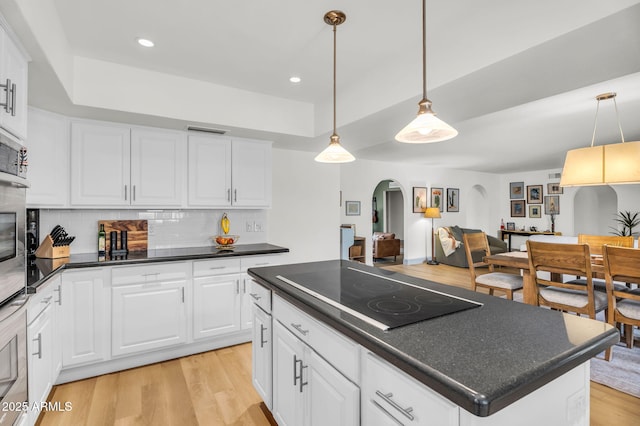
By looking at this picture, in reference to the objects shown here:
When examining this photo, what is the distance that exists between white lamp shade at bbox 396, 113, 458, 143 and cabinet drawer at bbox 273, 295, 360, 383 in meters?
1.00

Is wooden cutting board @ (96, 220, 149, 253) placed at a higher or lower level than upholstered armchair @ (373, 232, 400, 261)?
higher

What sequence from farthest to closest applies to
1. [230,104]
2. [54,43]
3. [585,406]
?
[230,104] → [54,43] → [585,406]

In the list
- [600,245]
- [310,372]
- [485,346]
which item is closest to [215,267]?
[310,372]

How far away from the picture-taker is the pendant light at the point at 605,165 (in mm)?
2881

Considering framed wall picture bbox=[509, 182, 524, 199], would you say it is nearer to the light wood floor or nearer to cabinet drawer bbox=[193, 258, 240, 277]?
the light wood floor

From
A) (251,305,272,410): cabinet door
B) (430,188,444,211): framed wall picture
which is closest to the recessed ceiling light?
(251,305,272,410): cabinet door

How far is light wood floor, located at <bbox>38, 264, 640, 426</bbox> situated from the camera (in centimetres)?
206

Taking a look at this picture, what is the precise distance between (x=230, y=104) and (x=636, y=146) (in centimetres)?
377

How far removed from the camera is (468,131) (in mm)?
4520

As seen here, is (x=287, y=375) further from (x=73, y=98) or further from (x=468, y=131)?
(x=468, y=131)

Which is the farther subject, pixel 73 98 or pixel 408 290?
pixel 73 98

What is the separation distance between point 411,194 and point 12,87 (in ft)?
24.4

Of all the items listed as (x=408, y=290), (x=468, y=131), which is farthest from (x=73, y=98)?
(x=468, y=131)

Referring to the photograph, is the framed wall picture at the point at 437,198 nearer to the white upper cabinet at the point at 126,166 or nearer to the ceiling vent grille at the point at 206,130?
the ceiling vent grille at the point at 206,130
